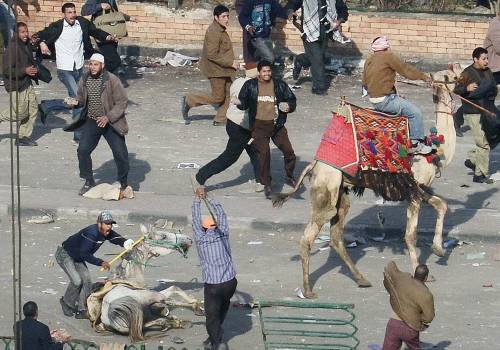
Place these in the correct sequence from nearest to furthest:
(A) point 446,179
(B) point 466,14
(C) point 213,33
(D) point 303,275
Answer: (D) point 303,275 → (A) point 446,179 → (C) point 213,33 → (B) point 466,14

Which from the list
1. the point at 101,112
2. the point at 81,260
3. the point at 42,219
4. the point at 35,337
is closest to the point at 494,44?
the point at 101,112

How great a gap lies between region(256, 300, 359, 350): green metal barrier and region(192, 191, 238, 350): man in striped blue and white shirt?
37 centimetres

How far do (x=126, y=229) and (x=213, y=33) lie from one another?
4.50 meters

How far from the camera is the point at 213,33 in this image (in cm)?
2153

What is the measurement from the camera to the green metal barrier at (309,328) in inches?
530

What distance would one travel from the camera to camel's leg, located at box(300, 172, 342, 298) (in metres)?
15.9

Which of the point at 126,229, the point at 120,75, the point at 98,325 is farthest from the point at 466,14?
the point at 98,325

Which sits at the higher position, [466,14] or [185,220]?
[466,14]

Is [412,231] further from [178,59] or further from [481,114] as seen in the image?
[178,59]

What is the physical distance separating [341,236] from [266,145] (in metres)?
2.60

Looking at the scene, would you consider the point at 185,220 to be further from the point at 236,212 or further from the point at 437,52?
the point at 437,52

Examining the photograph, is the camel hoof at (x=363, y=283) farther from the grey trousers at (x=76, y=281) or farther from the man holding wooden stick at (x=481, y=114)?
the man holding wooden stick at (x=481, y=114)

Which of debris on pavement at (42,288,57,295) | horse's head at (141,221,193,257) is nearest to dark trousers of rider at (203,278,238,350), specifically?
horse's head at (141,221,193,257)

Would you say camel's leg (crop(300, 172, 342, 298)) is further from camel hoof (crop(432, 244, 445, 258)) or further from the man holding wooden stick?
the man holding wooden stick
